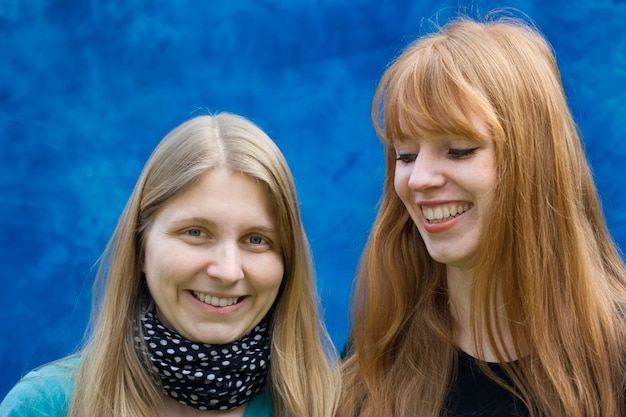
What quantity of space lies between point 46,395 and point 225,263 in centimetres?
47

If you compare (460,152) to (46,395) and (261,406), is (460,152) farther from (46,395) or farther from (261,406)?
(46,395)

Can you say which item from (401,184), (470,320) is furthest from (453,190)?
(470,320)

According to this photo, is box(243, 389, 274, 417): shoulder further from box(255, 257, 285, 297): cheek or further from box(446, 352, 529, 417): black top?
box(446, 352, 529, 417): black top

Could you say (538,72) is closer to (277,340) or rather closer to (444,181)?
(444,181)

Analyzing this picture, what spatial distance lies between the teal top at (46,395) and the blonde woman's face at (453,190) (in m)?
0.56

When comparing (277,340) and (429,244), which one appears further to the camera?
(277,340)

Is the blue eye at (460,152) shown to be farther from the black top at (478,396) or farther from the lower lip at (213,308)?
the lower lip at (213,308)

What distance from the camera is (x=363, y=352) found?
2.20m

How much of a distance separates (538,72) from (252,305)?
0.79 meters

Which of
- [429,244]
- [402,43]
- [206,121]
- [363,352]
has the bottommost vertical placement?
[363,352]

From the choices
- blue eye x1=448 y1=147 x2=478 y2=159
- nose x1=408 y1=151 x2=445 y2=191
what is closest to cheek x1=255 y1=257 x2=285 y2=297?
nose x1=408 y1=151 x2=445 y2=191

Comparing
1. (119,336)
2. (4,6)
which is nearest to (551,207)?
(119,336)

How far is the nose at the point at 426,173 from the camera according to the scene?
1.95 metres

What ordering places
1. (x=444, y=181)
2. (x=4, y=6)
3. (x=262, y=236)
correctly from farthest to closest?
1. (x=4, y=6)
2. (x=262, y=236)
3. (x=444, y=181)
